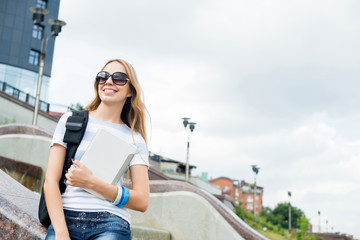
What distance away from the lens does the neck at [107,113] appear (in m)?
2.64

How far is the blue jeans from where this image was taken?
224cm

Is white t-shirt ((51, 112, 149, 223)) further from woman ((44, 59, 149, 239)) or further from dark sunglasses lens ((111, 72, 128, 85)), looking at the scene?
dark sunglasses lens ((111, 72, 128, 85))

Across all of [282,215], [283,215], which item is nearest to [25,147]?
[282,215]

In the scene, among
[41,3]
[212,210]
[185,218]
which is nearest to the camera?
[212,210]

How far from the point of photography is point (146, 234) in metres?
6.77

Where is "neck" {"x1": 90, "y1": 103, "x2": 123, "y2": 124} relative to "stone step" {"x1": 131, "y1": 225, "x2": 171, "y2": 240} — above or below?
above

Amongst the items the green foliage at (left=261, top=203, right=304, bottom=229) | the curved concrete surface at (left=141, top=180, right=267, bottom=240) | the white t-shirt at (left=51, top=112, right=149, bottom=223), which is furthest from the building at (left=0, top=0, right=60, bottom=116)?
the green foliage at (left=261, top=203, right=304, bottom=229)

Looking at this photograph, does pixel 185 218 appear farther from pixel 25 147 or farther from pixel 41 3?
pixel 41 3

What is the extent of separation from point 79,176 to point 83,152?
9.2 inches

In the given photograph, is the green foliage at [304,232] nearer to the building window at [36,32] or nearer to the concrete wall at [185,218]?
the concrete wall at [185,218]

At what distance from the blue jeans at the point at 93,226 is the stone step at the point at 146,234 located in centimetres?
428

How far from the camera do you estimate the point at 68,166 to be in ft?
7.86

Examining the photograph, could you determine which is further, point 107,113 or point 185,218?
point 185,218

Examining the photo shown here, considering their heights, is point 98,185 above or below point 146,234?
above
